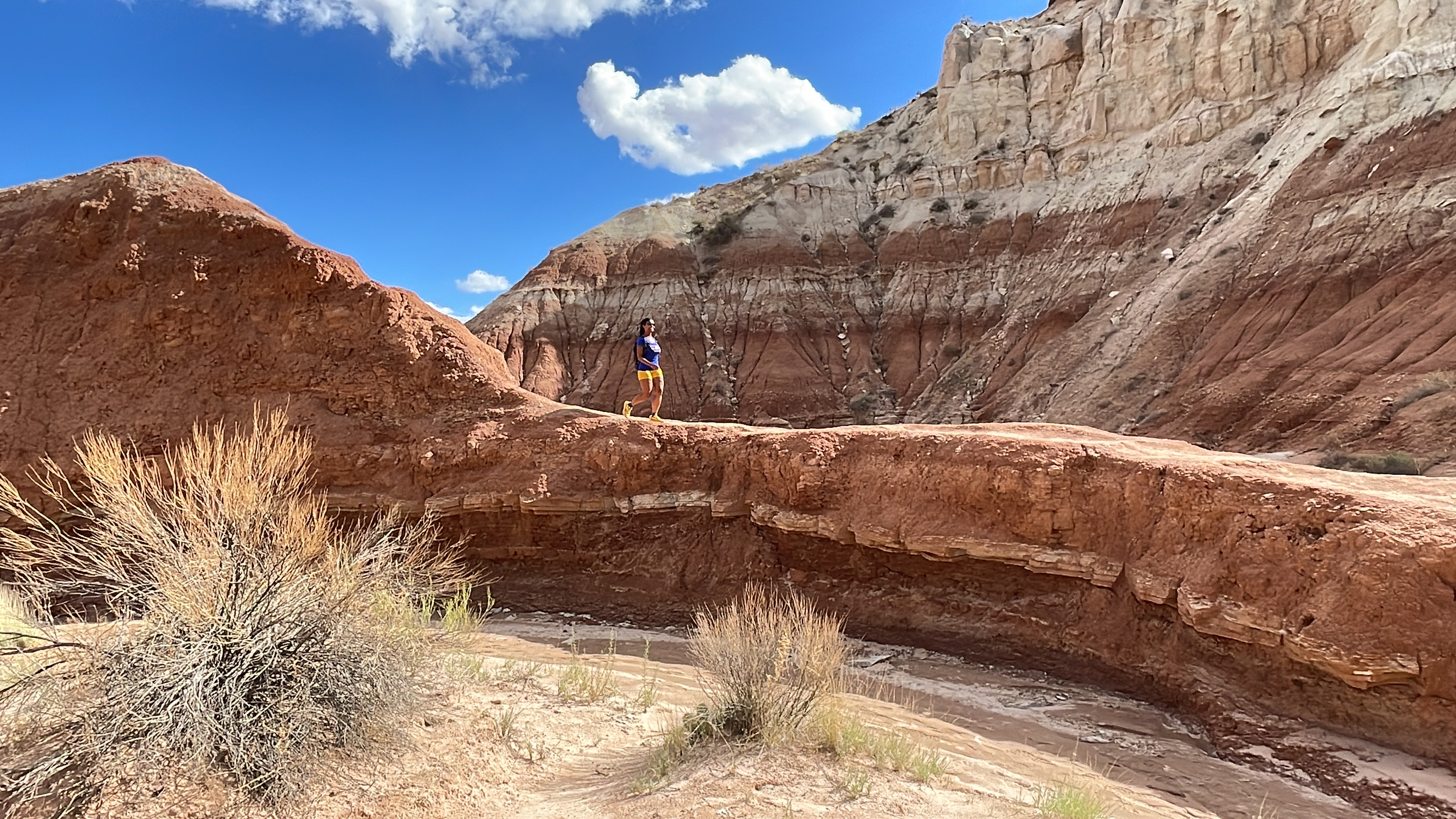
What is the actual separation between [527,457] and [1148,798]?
8056 millimetres

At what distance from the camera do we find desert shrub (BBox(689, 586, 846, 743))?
490 cm

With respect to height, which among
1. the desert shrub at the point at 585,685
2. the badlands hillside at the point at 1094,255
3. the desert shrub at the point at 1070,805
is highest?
the badlands hillside at the point at 1094,255

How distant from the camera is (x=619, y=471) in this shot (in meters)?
10.4

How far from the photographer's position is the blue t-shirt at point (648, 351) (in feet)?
38.1

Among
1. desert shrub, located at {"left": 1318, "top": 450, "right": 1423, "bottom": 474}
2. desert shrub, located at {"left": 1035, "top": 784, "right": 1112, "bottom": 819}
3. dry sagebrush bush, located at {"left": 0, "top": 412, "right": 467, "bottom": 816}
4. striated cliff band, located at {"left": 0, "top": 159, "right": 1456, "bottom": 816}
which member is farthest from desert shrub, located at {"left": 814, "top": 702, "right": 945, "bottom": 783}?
desert shrub, located at {"left": 1318, "top": 450, "right": 1423, "bottom": 474}

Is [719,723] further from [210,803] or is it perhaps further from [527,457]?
[527,457]

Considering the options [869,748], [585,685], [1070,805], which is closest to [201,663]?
[585,685]

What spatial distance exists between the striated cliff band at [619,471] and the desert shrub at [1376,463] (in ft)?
26.3

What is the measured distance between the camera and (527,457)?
10508mm

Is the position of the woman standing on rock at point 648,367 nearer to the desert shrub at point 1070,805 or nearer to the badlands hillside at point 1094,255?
the desert shrub at point 1070,805

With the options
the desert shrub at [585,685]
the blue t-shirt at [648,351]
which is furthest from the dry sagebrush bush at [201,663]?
the blue t-shirt at [648,351]

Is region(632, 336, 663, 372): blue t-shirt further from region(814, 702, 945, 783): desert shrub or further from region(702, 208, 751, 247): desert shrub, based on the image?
region(702, 208, 751, 247): desert shrub

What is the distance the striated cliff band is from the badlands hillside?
40.3 ft

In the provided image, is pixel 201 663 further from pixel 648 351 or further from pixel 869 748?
pixel 648 351
